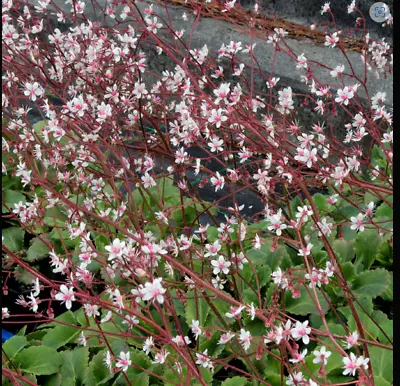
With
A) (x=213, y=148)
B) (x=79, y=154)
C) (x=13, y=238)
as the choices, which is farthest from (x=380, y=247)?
(x=13, y=238)

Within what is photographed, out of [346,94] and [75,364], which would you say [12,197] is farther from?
[346,94]

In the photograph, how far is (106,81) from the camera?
2.01 m

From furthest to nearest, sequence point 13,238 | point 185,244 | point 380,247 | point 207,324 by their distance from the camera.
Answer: point 13,238 < point 380,247 < point 207,324 < point 185,244

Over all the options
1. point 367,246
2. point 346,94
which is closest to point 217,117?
point 346,94

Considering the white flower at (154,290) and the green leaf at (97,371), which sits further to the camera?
the green leaf at (97,371)

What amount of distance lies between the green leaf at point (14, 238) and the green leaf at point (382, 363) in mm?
1531

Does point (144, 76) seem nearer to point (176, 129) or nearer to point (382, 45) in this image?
point (382, 45)

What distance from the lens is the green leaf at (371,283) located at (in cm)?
198

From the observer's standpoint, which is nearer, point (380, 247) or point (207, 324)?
point (207, 324)

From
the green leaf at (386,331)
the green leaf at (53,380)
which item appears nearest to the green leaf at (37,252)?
the green leaf at (53,380)

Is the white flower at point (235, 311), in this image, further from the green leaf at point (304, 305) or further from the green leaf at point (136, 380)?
the green leaf at point (304, 305)

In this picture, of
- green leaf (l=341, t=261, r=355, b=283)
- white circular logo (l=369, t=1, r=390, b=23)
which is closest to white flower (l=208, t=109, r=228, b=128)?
green leaf (l=341, t=261, r=355, b=283)

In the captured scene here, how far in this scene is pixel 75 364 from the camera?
5.90 ft
